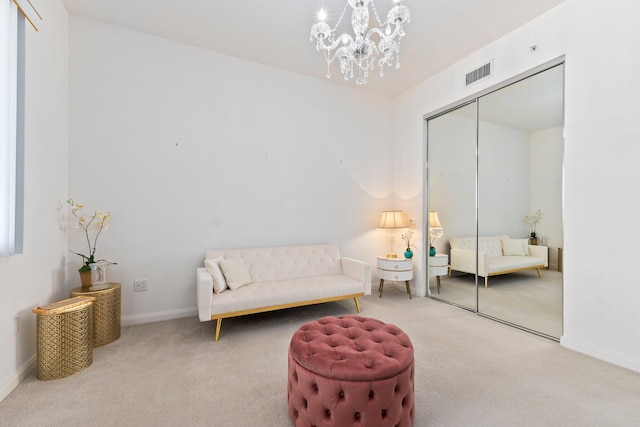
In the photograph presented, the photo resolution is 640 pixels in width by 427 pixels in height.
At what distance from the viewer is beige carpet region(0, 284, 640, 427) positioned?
5.79 feet

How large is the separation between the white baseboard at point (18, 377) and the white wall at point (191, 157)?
2.96 ft

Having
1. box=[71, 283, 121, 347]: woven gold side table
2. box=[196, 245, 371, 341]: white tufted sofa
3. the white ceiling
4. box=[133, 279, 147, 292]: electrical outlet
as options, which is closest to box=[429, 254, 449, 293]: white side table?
box=[196, 245, 371, 341]: white tufted sofa

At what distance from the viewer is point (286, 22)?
3109mm

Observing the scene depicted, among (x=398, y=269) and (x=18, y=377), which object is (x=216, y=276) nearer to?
(x=18, y=377)

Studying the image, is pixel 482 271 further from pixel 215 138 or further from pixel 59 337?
pixel 59 337

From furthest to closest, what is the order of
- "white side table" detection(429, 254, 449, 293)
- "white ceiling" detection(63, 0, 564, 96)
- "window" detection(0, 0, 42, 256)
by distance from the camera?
"white side table" detection(429, 254, 449, 293) → "white ceiling" detection(63, 0, 564, 96) → "window" detection(0, 0, 42, 256)

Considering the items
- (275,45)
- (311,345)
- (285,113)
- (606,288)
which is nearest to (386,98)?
(285,113)

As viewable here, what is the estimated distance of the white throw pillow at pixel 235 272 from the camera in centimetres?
326

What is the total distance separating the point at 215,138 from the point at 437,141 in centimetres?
305

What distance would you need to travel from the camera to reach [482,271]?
367 centimetres

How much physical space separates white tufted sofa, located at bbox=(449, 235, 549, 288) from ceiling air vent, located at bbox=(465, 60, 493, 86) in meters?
1.91

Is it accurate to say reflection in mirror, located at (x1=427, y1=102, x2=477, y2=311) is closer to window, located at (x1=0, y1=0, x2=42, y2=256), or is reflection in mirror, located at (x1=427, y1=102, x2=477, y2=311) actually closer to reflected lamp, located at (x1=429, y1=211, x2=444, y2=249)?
reflected lamp, located at (x1=429, y1=211, x2=444, y2=249)

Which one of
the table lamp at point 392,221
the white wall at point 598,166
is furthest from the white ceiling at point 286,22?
the table lamp at point 392,221

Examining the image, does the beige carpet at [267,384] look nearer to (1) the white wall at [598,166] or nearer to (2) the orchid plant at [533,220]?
(1) the white wall at [598,166]
